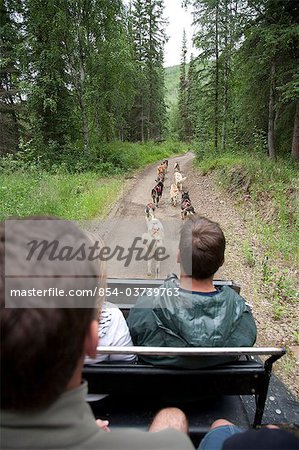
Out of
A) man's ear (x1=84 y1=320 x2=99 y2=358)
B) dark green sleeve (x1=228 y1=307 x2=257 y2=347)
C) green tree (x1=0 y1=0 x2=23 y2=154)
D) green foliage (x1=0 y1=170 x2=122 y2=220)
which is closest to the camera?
man's ear (x1=84 y1=320 x2=99 y2=358)

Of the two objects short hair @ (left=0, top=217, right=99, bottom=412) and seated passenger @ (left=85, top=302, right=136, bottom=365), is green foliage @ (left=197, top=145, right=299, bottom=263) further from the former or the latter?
short hair @ (left=0, top=217, right=99, bottom=412)

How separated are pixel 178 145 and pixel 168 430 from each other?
42.4 m

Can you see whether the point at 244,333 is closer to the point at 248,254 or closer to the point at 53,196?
the point at 248,254

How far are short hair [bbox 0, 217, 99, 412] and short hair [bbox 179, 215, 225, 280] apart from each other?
145 centimetres

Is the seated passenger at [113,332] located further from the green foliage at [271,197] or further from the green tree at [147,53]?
the green tree at [147,53]

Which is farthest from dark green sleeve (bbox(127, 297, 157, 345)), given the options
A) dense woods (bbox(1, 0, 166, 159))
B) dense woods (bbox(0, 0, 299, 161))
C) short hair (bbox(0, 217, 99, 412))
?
dense woods (bbox(1, 0, 166, 159))

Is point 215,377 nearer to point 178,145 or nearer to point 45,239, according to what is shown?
point 45,239

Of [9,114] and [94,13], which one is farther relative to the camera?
[9,114]

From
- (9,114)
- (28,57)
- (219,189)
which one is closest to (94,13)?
(28,57)

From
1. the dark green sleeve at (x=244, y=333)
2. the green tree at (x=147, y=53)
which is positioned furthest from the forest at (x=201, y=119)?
the green tree at (x=147, y=53)

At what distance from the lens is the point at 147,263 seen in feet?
21.8

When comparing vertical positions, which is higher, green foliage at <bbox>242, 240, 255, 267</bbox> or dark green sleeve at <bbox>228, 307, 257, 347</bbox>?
dark green sleeve at <bbox>228, 307, 257, 347</bbox>

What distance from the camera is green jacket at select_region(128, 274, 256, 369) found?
82.1 inches

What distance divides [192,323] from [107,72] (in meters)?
18.7
